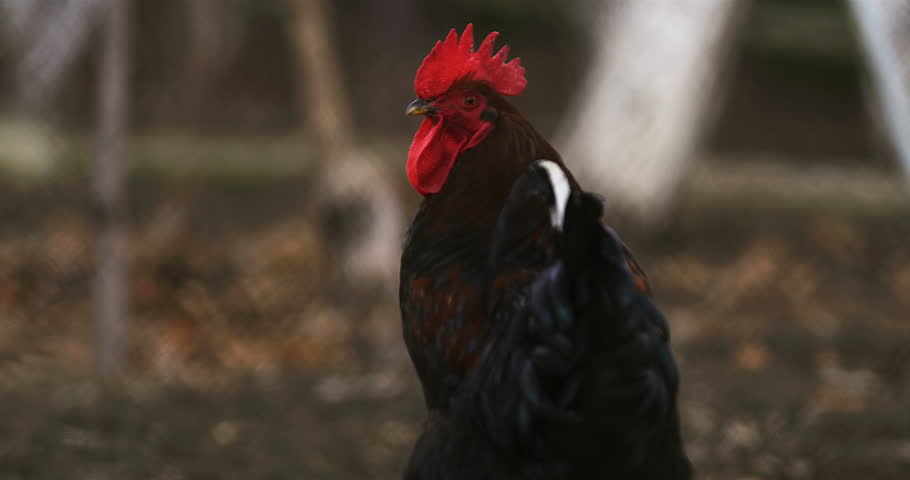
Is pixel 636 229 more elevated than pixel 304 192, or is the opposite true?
pixel 304 192

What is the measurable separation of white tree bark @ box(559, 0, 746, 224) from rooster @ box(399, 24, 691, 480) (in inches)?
208

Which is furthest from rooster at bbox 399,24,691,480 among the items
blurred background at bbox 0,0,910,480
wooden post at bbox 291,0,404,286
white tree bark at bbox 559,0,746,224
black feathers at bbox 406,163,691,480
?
white tree bark at bbox 559,0,746,224

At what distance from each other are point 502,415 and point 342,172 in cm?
454

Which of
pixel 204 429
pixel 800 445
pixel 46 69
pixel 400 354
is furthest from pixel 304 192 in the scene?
pixel 800 445

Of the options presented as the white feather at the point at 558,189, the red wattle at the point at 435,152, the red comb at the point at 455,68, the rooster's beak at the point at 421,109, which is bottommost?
the white feather at the point at 558,189

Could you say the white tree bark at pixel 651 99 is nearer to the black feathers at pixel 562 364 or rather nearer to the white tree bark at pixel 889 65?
the white tree bark at pixel 889 65

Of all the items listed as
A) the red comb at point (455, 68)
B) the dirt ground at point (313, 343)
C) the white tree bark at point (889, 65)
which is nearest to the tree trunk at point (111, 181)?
the dirt ground at point (313, 343)

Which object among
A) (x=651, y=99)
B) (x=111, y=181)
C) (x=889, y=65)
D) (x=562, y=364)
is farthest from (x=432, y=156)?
(x=651, y=99)

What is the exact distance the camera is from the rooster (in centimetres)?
190

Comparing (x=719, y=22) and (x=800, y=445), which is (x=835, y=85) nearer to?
(x=719, y=22)

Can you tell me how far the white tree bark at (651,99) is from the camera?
753 centimetres

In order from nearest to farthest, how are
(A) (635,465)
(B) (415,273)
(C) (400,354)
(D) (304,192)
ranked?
(A) (635,465) → (B) (415,273) → (C) (400,354) → (D) (304,192)

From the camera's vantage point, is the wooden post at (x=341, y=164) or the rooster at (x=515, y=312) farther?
the wooden post at (x=341, y=164)

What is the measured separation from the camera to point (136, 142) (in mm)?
9320
